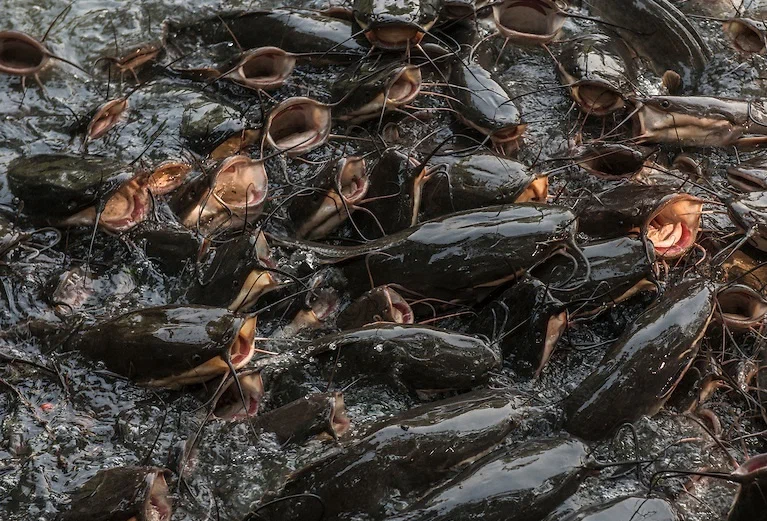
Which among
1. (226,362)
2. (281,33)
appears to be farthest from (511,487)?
(281,33)

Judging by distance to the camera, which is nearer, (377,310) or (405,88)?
(377,310)

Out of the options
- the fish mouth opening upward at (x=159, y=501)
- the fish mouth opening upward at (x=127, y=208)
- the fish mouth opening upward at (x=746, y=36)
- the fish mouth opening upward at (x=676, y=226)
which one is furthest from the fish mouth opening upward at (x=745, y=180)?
the fish mouth opening upward at (x=159, y=501)

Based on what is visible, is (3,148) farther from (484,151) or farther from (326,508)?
(326,508)

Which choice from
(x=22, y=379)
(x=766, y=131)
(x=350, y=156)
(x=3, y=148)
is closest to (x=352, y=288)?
(x=350, y=156)

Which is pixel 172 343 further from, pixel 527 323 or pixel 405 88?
pixel 405 88

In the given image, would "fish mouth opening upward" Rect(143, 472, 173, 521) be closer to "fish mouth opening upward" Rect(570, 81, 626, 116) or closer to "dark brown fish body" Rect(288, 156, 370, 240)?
"dark brown fish body" Rect(288, 156, 370, 240)

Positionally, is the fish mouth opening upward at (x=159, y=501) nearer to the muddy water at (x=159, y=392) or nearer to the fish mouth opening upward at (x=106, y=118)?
the muddy water at (x=159, y=392)
